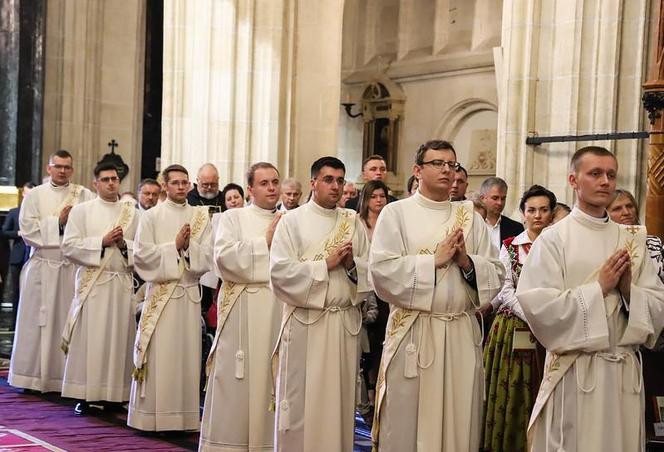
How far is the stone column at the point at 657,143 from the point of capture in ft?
26.0

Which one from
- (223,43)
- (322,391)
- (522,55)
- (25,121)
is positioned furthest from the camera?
(25,121)

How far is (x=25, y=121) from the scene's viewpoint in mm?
16734

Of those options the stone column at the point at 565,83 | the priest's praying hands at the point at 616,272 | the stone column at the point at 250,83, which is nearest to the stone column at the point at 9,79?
the stone column at the point at 250,83

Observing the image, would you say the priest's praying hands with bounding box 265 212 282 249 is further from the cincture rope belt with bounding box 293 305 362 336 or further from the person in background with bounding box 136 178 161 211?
the person in background with bounding box 136 178 161 211

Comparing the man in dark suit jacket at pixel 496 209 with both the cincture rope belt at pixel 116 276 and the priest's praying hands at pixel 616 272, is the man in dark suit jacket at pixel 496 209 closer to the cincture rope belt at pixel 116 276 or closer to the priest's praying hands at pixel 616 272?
the cincture rope belt at pixel 116 276

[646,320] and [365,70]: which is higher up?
[365,70]

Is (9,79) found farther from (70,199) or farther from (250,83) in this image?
(70,199)

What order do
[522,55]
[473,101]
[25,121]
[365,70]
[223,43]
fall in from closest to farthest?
[522,55]
[223,43]
[25,121]
[473,101]
[365,70]

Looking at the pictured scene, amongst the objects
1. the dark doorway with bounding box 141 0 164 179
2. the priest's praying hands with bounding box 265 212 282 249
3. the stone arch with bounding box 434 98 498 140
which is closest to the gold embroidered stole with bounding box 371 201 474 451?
the priest's praying hands with bounding box 265 212 282 249

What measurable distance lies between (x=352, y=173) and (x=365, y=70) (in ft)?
5.92

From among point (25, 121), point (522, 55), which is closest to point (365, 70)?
point (25, 121)

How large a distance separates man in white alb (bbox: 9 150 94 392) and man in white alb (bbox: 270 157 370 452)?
3979 mm

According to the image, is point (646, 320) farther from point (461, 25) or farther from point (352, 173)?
point (352, 173)

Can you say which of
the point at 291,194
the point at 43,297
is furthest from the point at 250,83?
the point at 43,297
